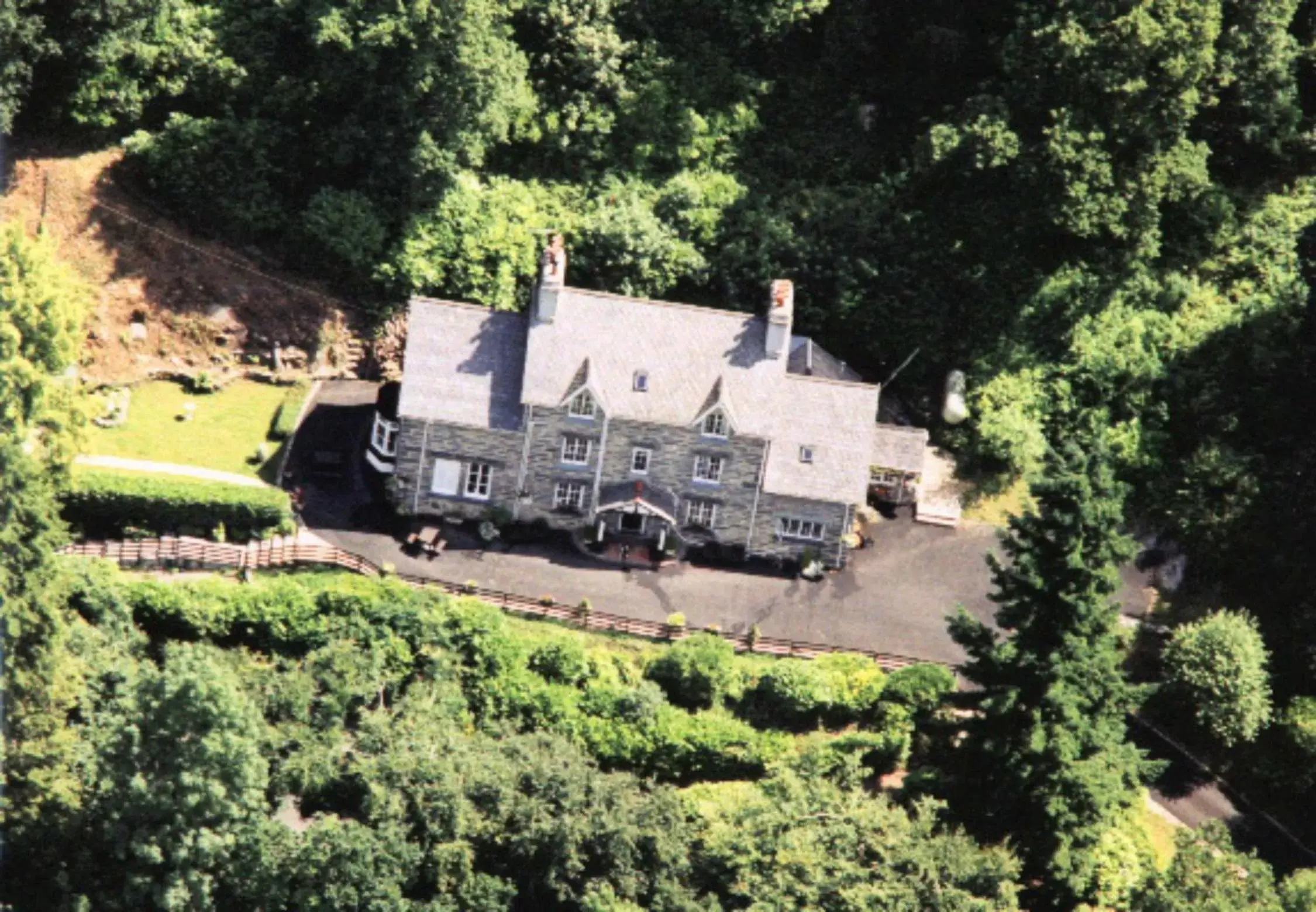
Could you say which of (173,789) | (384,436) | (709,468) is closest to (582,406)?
(709,468)

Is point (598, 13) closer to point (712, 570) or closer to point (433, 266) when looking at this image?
point (433, 266)

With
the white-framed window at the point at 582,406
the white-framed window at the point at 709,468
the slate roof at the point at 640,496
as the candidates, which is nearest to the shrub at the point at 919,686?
the white-framed window at the point at 709,468

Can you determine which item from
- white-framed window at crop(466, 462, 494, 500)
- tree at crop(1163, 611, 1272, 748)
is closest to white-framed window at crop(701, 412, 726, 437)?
white-framed window at crop(466, 462, 494, 500)

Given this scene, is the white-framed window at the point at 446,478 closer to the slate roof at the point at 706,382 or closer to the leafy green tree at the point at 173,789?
the slate roof at the point at 706,382

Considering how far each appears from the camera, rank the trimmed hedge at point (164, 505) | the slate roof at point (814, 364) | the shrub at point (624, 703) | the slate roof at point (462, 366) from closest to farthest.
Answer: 1. the shrub at point (624, 703)
2. the trimmed hedge at point (164, 505)
3. the slate roof at point (462, 366)
4. the slate roof at point (814, 364)

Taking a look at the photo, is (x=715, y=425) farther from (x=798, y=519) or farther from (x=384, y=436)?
(x=384, y=436)

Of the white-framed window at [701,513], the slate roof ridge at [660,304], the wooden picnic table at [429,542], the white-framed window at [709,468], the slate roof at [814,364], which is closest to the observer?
the slate roof ridge at [660,304]

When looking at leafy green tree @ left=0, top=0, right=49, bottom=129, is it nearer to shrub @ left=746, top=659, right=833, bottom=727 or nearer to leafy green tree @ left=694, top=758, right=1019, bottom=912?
shrub @ left=746, top=659, right=833, bottom=727
